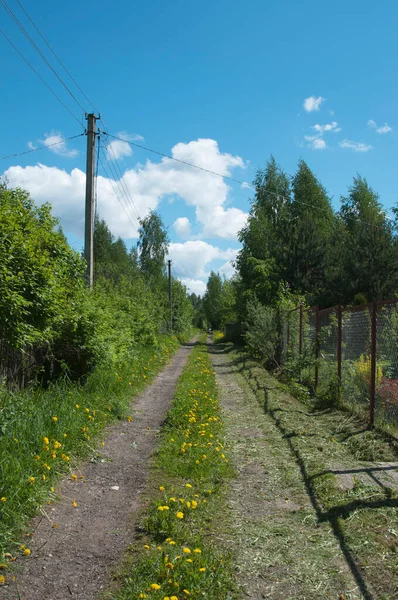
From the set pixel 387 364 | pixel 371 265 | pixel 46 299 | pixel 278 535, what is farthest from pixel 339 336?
pixel 371 265

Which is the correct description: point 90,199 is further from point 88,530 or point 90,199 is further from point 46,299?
point 88,530

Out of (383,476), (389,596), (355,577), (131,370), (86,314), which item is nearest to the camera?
(389,596)

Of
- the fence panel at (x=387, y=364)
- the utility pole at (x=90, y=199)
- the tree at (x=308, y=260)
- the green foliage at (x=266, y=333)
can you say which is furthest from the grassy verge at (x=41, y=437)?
the tree at (x=308, y=260)

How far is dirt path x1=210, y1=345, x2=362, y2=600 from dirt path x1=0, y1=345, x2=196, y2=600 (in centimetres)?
95

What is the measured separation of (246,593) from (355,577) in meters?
0.74

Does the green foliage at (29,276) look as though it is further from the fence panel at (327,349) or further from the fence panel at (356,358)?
the fence panel at (327,349)

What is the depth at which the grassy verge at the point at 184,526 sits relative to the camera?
124 inches

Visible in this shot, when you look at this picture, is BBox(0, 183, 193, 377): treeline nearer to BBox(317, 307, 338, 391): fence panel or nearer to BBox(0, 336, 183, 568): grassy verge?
BBox(0, 336, 183, 568): grassy verge

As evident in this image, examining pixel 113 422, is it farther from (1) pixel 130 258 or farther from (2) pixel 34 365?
(1) pixel 130 258

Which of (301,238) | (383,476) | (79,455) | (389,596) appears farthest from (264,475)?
(301,238)

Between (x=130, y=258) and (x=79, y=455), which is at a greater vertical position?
(x=130, y=258)

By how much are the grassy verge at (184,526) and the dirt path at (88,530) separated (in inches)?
7.9

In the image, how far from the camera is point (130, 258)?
226 feet

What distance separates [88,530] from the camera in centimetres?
412
